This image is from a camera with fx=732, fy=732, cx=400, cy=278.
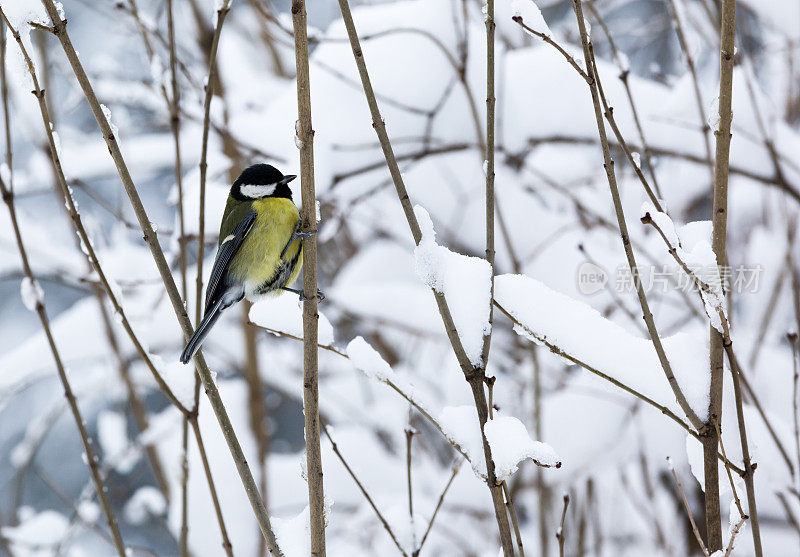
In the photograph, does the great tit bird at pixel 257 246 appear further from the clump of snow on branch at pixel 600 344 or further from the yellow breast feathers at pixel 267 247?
the clump of snow on branch at pixel 600 344

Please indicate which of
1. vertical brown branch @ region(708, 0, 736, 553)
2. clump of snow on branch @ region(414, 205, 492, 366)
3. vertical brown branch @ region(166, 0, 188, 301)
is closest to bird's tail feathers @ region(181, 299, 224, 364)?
vertical brown branch @ region(166, 0, 188, 301)

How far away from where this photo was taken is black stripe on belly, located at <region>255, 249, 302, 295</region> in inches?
93.0

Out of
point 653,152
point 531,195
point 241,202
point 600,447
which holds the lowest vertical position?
point 600,447

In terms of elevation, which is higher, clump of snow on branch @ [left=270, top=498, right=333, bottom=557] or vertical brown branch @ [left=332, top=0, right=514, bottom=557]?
vertical brown branch @ [left=332, top=0, right=514, bottom=557]

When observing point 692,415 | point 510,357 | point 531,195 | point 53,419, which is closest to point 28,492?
point 53,419

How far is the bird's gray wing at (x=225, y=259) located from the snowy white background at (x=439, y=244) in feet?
0.60

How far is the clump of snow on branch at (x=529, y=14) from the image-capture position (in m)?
1.24

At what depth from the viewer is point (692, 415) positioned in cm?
120

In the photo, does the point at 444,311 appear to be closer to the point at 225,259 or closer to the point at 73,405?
the point at 73,405

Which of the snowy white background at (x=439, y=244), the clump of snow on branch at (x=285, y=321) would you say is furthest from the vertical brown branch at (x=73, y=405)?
the clump of snow on branch at (x=285, y=321)

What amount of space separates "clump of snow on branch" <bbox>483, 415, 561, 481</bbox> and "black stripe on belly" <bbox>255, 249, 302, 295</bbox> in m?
1.30

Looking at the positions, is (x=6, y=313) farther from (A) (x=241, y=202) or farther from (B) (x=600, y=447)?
(B) (x=600, y=447)

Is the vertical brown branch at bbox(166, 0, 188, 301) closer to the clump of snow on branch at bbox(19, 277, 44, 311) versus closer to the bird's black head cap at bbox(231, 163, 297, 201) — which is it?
the clump of snow on branch at bbox(19, 277, 44, 311)

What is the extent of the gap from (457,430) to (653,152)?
1.81 meters
